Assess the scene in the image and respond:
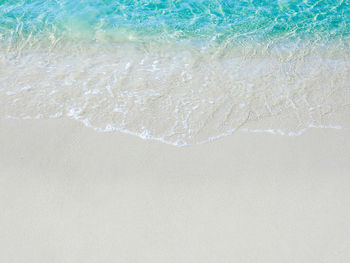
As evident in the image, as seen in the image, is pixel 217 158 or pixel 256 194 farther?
pixel 217 158

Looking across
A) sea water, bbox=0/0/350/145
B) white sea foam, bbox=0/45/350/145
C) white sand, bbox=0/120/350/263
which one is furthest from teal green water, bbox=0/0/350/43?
white sand, bbox=0/120/350/263

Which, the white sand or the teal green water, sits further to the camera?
the teal green water

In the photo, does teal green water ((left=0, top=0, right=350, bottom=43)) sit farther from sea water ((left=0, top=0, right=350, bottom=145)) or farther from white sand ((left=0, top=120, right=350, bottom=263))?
Result: white sand ((left=0, top=120, right=350, bottom=263))

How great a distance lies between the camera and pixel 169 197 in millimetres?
3170

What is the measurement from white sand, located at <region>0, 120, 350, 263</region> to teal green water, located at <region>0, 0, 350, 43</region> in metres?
2.54

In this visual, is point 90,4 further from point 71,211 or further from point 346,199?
point 346,199

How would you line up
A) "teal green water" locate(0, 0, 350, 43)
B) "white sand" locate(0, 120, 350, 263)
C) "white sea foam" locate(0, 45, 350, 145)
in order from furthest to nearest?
"teal green water" locate(0, 0, 350, 43)
"white sea foam" locate(0, 45, 350, 145)
"white sand" locate(0, 120, 350, 263)

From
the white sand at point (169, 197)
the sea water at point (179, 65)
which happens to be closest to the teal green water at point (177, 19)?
the sea water at point (179, 65)

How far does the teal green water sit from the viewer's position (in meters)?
5.83

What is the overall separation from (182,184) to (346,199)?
1463 mm

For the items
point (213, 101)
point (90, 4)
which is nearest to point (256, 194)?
point (213, 101)

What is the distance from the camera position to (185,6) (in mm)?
6773

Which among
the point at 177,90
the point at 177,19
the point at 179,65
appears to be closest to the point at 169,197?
the point at 177,90

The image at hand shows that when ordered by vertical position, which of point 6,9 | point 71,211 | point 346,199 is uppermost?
point 6,9
